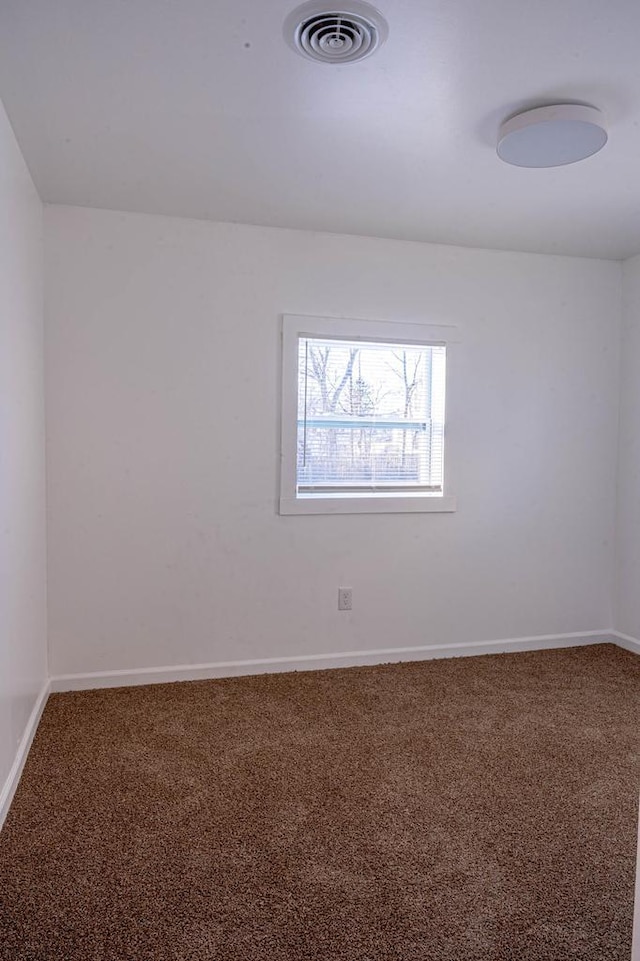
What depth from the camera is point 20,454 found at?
2.62 m

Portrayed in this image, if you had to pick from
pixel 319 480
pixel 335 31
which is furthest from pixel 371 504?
pixel 335 31

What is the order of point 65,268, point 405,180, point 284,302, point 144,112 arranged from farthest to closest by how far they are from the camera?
point 284,302
point 65,268
point 405,180
point 144,112

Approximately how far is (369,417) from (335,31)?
7.06ft

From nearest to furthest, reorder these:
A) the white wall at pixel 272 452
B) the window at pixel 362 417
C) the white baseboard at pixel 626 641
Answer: the white wall at pixel 272 452 < the window at pixel 362 417 < the white baseboard at pixel 626 641

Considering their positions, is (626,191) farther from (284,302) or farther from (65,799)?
(65,799)

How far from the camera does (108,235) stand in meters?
3.32

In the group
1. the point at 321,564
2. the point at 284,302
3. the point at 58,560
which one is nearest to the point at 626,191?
the point at 284,302

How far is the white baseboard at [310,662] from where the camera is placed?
3.41 metres

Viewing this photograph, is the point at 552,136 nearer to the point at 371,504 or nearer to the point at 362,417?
the point at 362,417

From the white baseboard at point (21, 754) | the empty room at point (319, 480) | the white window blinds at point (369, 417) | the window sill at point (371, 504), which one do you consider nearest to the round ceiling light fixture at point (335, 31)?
the empty room at point (319, 480)

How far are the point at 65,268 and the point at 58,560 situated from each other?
4.82 feet

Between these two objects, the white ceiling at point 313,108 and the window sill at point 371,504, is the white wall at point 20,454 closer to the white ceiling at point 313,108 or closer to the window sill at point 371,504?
the white ceiling at point 313,108

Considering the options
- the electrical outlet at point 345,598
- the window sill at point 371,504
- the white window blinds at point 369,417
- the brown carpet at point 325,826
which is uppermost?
the white window blinds at point 369,417

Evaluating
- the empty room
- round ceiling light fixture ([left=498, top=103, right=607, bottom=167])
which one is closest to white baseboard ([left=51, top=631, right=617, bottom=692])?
the empty room
